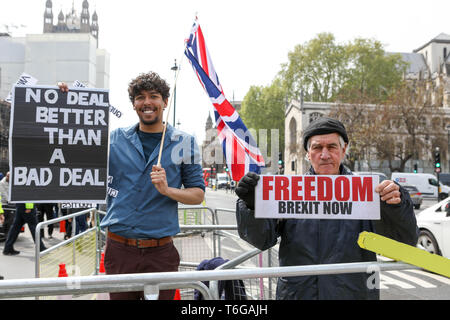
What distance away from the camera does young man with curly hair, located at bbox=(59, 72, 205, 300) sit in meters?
2.57

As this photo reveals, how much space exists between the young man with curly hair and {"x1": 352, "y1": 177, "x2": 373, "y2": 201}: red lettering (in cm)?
111

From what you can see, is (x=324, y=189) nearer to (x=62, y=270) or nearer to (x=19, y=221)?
(x=62, y=270)

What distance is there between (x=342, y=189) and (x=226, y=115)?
2595 millimetres

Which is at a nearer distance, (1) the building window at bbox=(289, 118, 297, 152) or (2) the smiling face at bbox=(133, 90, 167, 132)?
(2) the smiling face at bbox=(133, 90, 167, 132)

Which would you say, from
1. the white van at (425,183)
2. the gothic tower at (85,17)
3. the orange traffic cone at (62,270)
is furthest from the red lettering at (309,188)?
the gothic tower at (85,17)

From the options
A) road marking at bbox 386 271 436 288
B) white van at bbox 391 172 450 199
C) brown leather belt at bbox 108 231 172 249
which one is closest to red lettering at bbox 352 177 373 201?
brown leather belt at bbox 108 231 172 249

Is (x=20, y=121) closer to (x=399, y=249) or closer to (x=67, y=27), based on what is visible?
(x=399, y=249)

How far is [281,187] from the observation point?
6.26 feet

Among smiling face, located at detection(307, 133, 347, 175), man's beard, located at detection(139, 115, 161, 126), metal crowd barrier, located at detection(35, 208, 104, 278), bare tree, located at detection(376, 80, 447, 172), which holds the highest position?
bare tree, located at detection(376, 80, 447, 172)

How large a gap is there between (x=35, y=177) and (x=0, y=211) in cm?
697

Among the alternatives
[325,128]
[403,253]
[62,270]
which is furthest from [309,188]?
[62,270]

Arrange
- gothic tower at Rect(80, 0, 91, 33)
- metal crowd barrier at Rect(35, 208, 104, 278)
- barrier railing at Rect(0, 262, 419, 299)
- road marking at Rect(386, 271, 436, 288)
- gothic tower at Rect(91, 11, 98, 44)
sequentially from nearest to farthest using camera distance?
1. barrier railing at Rect(0, 262, 419, 299)
2. metal crowd barrier at Rect(35, 208, 104, 278)
3. road marking at Rect(386, 271, 436, 288)
4. gothic tower at Rect(80, 0, 91, 33)
5. gothic tower at Rect(91, 11, 98, 44)

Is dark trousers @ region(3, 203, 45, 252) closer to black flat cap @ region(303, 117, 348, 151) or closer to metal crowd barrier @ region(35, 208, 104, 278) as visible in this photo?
metal crowd barrier @ region(35, 208, 104, 278)

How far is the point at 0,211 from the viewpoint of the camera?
855 cm
